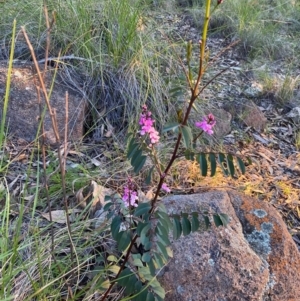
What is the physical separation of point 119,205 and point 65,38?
181 cm

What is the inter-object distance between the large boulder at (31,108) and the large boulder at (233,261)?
0.94 meters

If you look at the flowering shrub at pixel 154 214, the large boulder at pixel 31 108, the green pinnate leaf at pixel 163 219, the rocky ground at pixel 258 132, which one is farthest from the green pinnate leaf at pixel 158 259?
the large boulder at pixel 31 108

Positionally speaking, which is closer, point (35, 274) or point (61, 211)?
point (35, 274)

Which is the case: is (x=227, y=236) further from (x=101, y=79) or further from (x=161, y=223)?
(x=101, y=79)

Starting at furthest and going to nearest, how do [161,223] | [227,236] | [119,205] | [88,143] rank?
[88,143], [227,236], [119,205], [161,223]

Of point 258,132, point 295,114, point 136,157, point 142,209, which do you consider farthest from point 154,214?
point 295,114

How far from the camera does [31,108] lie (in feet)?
8.39

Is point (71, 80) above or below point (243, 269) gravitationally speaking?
above

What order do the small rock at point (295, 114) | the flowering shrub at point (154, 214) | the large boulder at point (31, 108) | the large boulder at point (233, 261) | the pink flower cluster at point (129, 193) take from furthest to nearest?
the small rock at point (295, 114)
the large boulder at point (31, 108)
the large boulder at point (233, 261)
the pink flower cluster at point (129, 193)
the flowering shrub at point (154, 214)

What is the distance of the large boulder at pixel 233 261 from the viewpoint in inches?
61.8

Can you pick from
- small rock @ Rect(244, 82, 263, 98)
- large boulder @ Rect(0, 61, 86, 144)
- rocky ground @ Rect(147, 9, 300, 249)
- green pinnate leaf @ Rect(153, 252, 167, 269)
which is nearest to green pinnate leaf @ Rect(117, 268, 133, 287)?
green pinnate leaf @ Rect(153, 252, 167, 269)

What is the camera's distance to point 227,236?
1680 millimetres

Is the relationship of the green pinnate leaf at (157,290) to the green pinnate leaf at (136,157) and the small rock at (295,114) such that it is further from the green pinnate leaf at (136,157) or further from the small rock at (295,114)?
the small rock at (295,114)

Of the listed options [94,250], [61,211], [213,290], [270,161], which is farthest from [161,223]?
[270,161]
